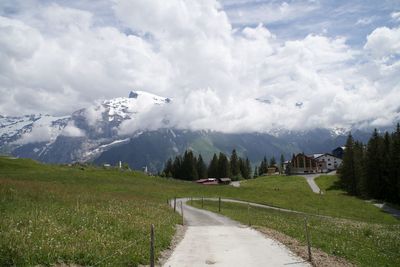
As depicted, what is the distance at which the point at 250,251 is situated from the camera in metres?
21.2

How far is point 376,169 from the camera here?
101m

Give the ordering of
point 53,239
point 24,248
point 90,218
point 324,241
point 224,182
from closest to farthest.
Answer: point 24,248, point 53,239, point 90,218, point 324,241, point 224,182

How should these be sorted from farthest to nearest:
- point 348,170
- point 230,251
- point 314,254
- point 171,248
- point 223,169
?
point 223,169 < point 348,170 < point 171,248 < point 230,251 < point 314,254

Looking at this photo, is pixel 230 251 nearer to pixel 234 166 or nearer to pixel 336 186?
pixel 336 186

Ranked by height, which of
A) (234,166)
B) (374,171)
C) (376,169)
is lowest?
(374,171)

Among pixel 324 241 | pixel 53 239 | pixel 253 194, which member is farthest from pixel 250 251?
pixel 253 194

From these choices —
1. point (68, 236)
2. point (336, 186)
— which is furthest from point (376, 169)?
point (68, 236)

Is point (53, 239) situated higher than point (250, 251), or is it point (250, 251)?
point (53, 239)

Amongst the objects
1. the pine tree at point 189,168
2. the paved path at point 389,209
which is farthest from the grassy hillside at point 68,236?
the pine tree at point 189,168

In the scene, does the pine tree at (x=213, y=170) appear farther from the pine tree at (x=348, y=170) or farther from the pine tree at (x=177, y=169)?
the pine tree at (x=348, y=170)

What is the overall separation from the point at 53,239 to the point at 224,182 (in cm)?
15249

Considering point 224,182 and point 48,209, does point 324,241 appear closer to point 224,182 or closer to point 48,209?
point 48,209

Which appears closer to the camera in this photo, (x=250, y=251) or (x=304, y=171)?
(x=250, y=251)

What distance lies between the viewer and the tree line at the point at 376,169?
3716 inches
